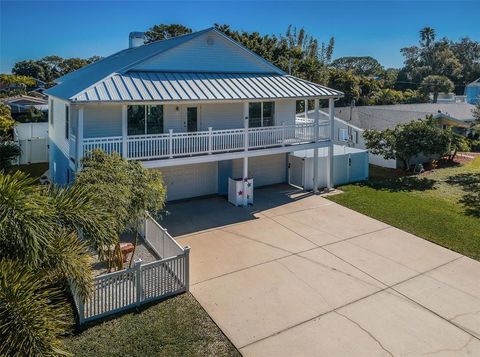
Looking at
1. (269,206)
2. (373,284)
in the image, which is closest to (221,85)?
(269,206)

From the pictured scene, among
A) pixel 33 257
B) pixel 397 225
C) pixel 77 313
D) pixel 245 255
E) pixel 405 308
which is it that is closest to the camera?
pixel 33 257

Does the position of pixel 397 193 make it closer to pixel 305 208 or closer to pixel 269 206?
pixel 305 208

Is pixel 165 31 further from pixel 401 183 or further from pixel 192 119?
pixel 401 183

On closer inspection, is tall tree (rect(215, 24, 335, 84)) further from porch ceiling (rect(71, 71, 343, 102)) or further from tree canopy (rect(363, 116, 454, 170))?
porch ceiling (rect(71, 71, 343, 102))

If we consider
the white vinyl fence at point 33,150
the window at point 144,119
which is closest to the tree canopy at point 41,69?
the white vinyl fence at point 33,150

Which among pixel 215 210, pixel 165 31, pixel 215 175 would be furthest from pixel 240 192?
pixel 165 31

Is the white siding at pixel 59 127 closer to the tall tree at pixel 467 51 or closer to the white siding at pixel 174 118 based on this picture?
the white siding at pixel 174 118
